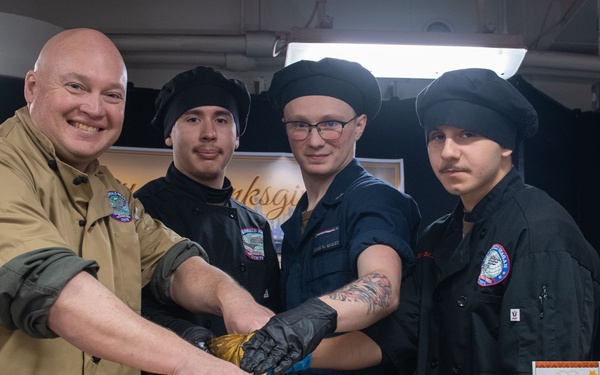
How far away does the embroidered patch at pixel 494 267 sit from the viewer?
204 cm

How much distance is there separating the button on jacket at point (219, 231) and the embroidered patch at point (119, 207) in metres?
0.47

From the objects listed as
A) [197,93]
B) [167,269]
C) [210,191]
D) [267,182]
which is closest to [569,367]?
[167,269]

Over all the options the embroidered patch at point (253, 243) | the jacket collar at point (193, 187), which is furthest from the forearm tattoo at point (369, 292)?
the jacket collar at point (193, 187)

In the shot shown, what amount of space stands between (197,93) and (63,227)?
1.08 m

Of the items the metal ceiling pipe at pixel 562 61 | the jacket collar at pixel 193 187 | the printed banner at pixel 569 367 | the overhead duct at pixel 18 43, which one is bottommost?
the printed banner at pixel 569 367

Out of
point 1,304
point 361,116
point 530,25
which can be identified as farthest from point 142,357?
point 530,25

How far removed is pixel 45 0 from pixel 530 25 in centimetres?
334

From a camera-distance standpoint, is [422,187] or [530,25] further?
[530,25]

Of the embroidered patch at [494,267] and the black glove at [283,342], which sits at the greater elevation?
the embroidered patch at [494,267]

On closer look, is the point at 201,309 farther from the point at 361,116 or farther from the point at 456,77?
the point at 456,77

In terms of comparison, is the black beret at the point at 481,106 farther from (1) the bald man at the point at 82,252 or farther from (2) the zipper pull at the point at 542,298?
(1) the bald man at the point at 82,252

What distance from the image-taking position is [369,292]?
199 cm

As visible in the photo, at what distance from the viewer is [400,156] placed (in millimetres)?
4875

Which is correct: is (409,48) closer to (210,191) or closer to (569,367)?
(210,191)
